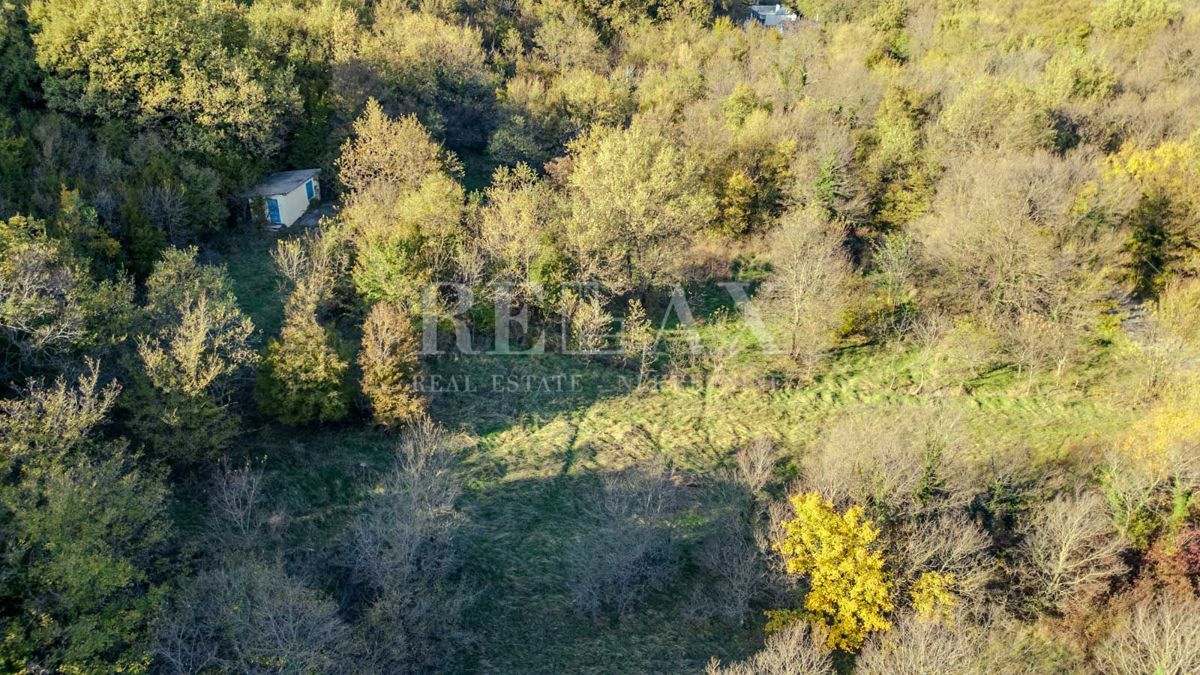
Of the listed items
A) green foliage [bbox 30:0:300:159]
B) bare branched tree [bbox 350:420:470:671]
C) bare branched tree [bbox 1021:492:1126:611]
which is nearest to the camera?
bare branched tree [bbox 350:420:470:671]

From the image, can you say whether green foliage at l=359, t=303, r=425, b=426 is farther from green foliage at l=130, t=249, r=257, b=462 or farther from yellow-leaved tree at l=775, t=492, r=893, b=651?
yellow-leaved tree at l=775, t=492, r=893, b=651

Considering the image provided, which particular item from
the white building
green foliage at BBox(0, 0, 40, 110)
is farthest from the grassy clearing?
the white building

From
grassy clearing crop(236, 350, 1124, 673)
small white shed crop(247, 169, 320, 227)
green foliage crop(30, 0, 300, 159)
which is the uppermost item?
green foliage crop(30, 0, 300, 159)

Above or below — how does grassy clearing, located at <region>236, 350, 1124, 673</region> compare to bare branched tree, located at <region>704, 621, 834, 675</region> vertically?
below

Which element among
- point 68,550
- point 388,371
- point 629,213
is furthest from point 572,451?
point 68,550

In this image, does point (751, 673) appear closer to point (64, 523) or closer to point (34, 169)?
point (64, 523)

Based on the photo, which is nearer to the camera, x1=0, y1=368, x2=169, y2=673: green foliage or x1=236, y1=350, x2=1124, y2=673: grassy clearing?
x1=0, y1=368, x2=169, y2=673: green foliage

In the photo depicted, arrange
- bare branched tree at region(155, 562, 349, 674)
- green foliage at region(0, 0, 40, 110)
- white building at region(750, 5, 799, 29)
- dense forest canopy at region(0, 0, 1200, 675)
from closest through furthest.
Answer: bare branched tree at region(155, 562, 349, 674) → dense forest canopy at region(0, 0, 1200, 675) → green foliage at region(0, 0, 40, 110) → white building at region(750, 5, 799, 29)
